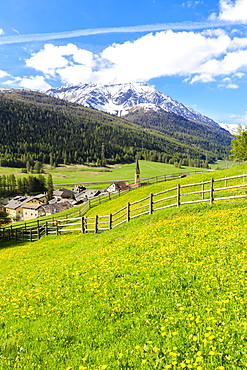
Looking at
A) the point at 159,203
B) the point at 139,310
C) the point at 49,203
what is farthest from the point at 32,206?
the point at 139,310

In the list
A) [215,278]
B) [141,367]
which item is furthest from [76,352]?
[215,278]

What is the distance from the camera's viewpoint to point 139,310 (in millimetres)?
7887

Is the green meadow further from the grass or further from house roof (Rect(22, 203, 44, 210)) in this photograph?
house roof (Rect(22, 203, 44, 210))

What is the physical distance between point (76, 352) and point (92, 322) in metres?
1.28

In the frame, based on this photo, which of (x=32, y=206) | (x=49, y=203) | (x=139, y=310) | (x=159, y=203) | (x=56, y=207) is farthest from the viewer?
(x=49, y=203)

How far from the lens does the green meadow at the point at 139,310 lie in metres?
5.83

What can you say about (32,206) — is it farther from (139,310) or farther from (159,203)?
(139,310)

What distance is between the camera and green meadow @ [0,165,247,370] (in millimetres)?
5828

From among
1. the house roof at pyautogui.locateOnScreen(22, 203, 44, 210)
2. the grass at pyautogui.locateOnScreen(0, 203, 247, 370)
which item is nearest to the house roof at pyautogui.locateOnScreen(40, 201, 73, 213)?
the house roof at pyautogui.locateOnScreen(22, 203, 44, 210)

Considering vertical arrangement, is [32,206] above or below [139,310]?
below

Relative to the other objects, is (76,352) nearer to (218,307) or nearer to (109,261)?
(218,307)

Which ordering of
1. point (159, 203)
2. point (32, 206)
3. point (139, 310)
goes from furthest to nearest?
1. point (32, 206)
2. point (159, 203)
3. point (139, 310)

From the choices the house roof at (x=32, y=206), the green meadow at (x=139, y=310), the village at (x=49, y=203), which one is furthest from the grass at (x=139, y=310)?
the house roof at (x=32, y=206)

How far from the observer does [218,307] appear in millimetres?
7109
